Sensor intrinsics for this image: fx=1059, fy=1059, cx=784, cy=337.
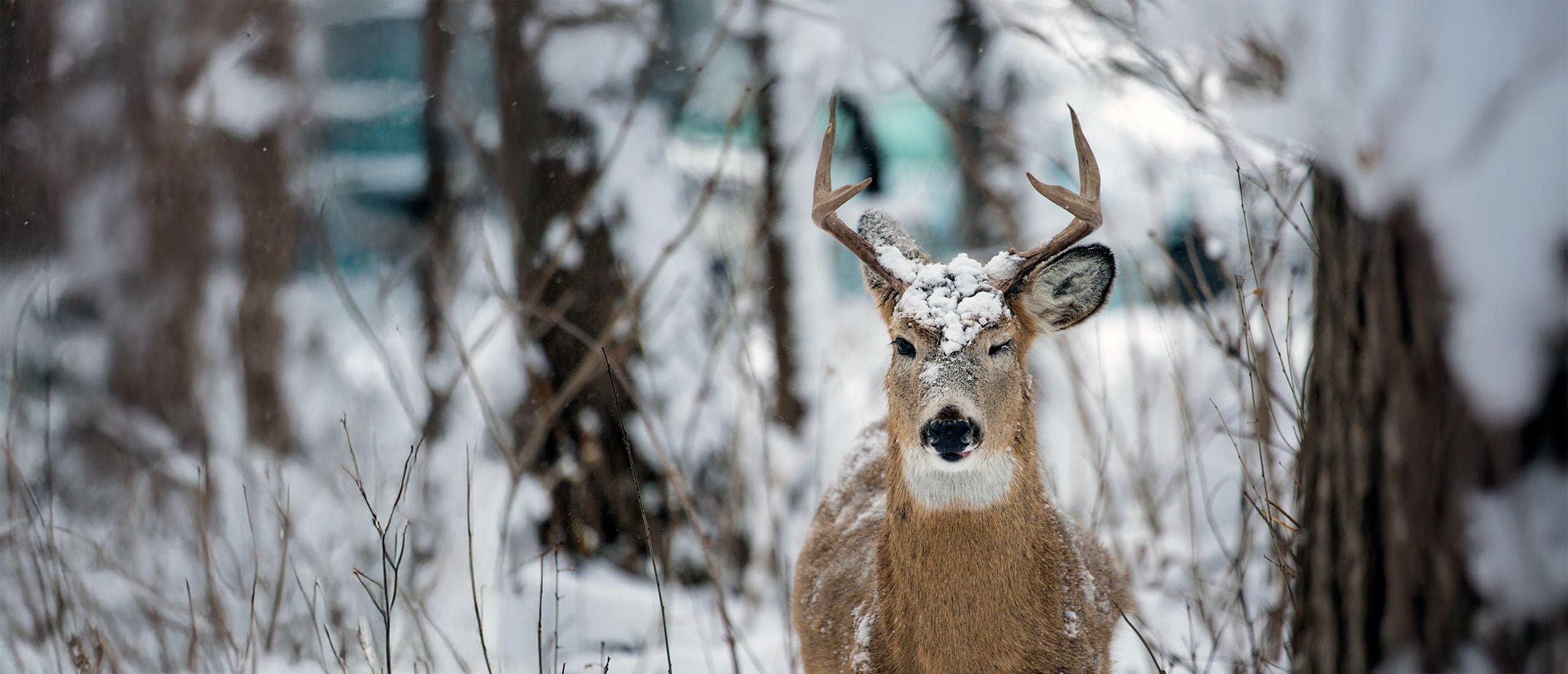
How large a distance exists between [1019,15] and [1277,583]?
242 cm

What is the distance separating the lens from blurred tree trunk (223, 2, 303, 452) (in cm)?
754

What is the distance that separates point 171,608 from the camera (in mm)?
4523

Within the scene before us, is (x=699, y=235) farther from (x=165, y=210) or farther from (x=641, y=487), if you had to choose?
(x=165, y=210)

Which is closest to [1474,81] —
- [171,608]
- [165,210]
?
[171,608]

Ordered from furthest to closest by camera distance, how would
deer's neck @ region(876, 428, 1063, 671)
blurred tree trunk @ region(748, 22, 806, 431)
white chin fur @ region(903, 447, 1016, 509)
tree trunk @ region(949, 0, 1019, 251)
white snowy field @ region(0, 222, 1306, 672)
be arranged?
blurred tree trunk @ region(748, 22, 806, 431), tree trunk @ region(949, 0, 1019, 251), white snowy field @ region(0, 222, 1306, 672), white chin fur @ region(903, 447, 1016, 509), deer's neck @ region(876, 428, 1063, 671)

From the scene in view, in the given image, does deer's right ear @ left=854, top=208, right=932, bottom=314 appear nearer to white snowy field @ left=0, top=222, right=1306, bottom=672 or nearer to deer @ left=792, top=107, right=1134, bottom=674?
deer @ left=792, top=107, right=1134, bottom=674

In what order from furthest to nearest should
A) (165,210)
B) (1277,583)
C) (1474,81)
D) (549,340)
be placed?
(165,210), (549,340), (1277,583), (1474,81)

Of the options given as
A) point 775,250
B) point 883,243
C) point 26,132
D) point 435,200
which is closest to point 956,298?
point 883,243

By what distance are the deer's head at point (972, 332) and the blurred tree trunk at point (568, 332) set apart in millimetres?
2345

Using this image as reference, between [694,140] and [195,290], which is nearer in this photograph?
[694,140]

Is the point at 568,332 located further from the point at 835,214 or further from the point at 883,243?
the point at 835,214

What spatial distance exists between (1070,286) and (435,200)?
581 centimetres

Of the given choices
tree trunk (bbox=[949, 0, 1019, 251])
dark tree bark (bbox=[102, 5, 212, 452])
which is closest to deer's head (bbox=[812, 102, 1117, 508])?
tree trunk (bbox=[949, 0, 1019, 251])

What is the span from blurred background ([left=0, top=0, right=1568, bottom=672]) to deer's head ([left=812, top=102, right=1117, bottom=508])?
341 millimetres
